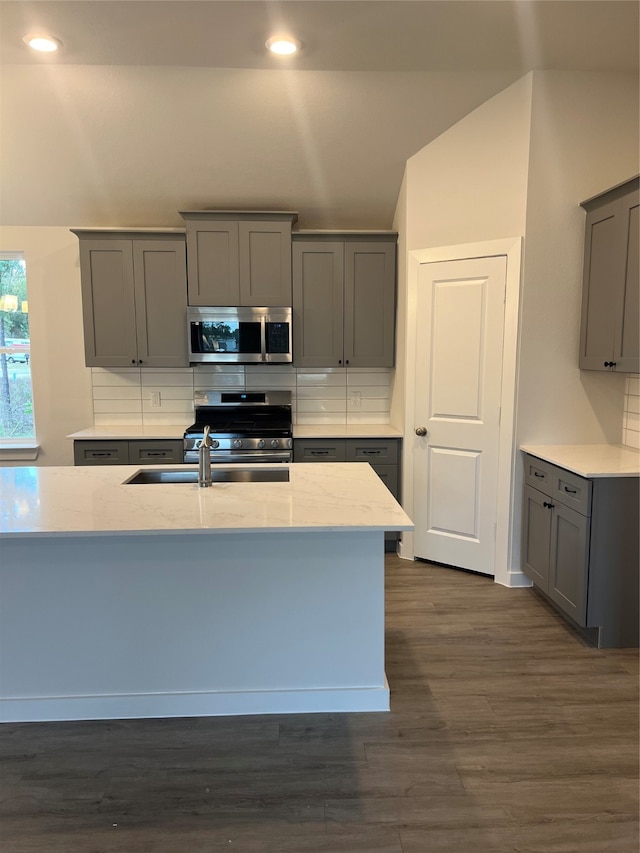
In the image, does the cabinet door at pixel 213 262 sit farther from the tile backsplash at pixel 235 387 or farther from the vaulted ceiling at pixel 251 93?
the tile backsplash at pixel 235 387

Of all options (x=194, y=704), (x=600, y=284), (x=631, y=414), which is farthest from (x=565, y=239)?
(x=194, y=704)

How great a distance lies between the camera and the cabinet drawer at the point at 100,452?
12.6 ft

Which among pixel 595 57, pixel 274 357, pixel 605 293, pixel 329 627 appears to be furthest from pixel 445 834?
pixel 595 57

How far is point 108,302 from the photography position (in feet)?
13.0

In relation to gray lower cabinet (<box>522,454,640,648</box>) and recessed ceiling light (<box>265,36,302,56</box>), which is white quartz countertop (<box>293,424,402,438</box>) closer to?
gray lower cabinet (<box>522,454,640,648</box>)

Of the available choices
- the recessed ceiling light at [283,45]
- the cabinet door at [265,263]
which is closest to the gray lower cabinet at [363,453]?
the cabinet door at [265,263]

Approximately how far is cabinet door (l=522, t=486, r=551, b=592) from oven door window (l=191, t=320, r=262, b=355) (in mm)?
2134

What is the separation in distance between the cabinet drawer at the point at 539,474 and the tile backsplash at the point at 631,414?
2.01 ft

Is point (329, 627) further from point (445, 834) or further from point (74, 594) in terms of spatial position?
point (74, 594)

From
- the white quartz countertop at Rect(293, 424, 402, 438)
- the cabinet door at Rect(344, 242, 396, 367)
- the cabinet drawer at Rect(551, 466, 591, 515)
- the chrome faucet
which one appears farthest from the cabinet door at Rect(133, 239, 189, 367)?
the cabinet drawer at Rect(551, 466, 591, 515)

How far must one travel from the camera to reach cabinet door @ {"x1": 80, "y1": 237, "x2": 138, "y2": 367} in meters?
3.90

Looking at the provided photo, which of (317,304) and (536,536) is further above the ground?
(317,304)

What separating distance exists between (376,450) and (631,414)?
5.28 ft

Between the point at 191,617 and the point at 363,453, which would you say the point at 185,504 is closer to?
the point at 191,617
